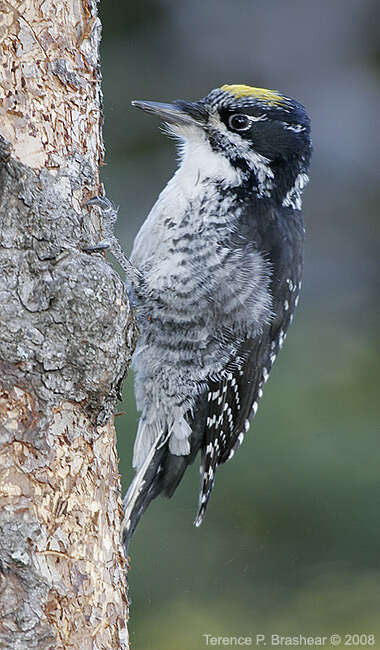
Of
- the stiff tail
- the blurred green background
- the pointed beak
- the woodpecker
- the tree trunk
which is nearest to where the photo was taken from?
the tree trunk

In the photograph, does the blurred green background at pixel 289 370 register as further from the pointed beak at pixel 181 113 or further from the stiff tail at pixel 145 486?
the pointed beak at pixel 181 113

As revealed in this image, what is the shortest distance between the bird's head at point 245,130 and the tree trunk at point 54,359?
0.79 m

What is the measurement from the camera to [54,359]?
1.78 m

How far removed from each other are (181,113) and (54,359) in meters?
1.24

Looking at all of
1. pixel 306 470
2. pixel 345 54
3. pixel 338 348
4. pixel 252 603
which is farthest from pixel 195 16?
pixel 252 603

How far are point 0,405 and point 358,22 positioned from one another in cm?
434

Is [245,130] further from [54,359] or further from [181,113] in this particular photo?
[54,359]

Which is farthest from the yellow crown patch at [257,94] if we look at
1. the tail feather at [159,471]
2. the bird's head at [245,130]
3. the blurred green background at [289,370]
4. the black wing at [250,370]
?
the blurred green background at [289,370]

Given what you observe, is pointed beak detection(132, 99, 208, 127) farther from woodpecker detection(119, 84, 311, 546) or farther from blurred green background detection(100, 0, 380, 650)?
blurred green background detection(100, 0, 380, 650)

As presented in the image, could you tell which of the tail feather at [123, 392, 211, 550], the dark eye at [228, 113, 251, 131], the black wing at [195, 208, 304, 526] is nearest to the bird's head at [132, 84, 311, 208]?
the dark eye at [228, 113, 251, 131]

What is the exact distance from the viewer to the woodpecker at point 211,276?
261cm

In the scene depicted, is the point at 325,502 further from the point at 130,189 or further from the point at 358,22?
the point at 358,22

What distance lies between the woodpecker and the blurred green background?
2.53ft

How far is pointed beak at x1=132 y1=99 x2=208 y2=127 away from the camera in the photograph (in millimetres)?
2715
